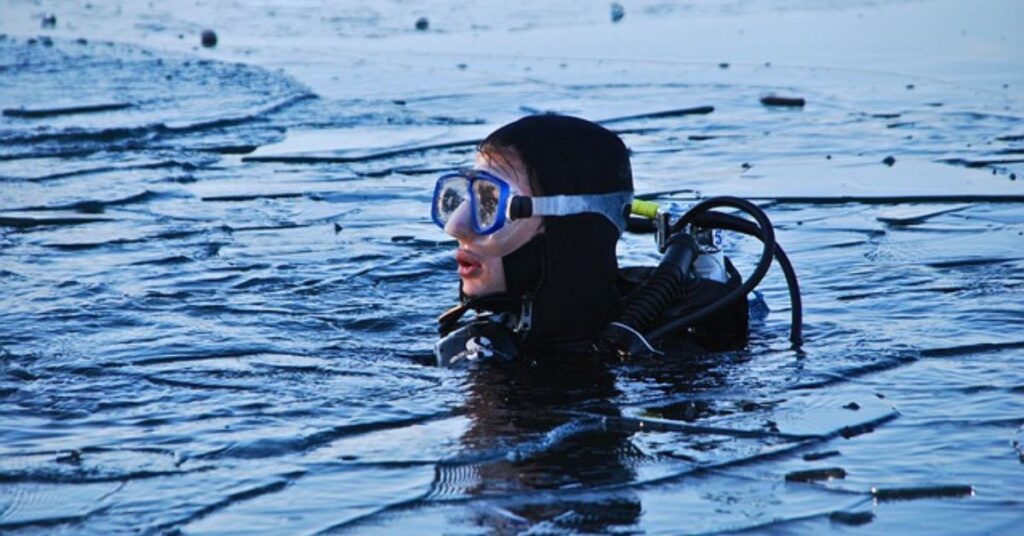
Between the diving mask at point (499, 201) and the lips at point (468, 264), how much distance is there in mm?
88

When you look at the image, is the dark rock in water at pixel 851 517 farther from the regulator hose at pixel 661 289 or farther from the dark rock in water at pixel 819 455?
the regulator hose at pixel 661 289

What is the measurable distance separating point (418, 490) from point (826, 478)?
0.93m

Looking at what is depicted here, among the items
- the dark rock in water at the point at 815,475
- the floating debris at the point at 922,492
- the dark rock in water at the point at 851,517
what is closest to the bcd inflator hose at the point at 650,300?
the dark rock in water at the point at 815,475

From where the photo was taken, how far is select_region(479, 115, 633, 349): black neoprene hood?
5.19m

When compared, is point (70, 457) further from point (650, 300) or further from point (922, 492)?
point (922, 492)

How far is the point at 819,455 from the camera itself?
13.6 ft

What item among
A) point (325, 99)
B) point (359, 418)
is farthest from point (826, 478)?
point (325, 99)

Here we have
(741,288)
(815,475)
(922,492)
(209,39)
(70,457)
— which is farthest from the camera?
(209,39)

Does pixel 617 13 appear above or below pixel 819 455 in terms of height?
above

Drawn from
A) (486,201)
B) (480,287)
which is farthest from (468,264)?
(486,201)

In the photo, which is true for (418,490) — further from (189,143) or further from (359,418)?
(189,143)

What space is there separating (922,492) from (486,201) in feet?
6.06

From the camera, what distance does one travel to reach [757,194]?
331 inches

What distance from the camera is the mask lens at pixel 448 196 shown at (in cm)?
526
